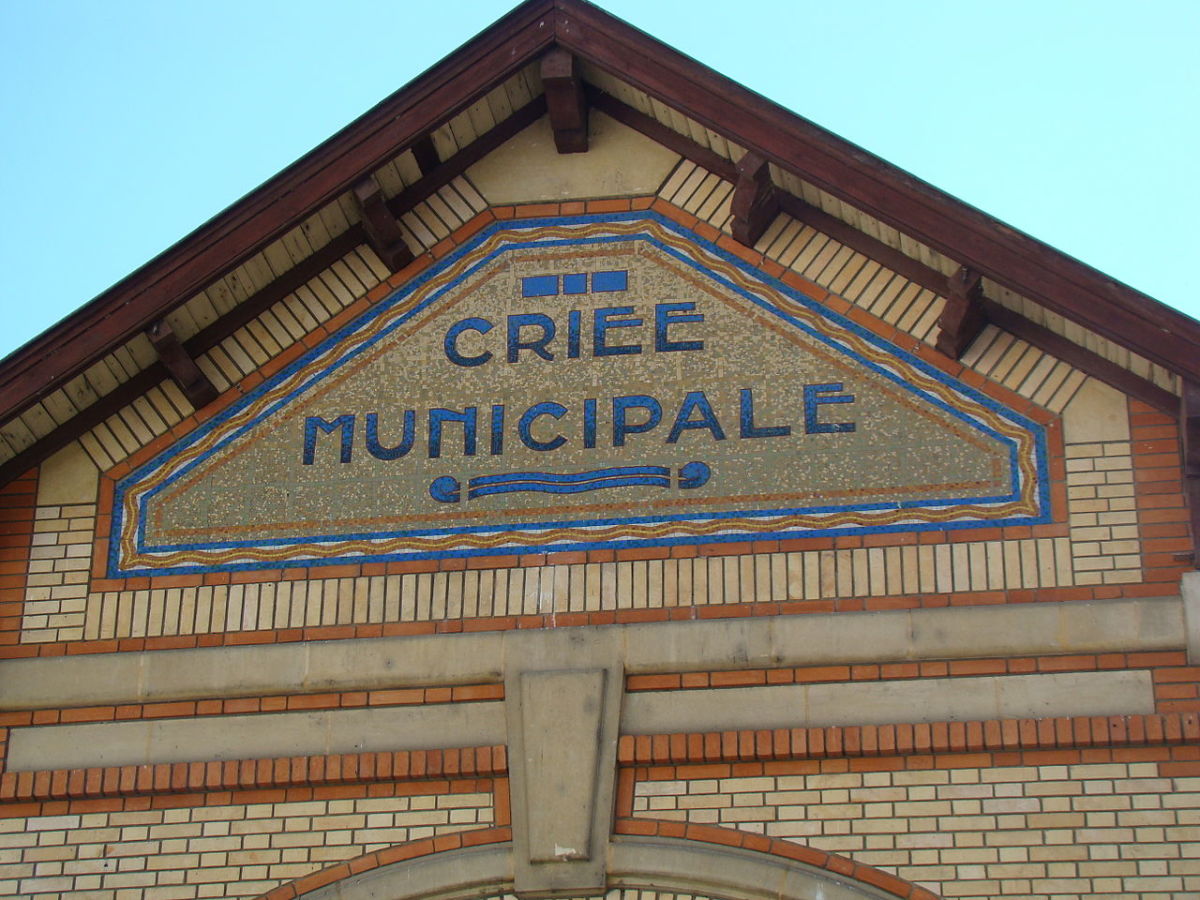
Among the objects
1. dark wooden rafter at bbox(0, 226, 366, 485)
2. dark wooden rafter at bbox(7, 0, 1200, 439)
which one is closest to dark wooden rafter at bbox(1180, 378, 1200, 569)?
dark wooden rafter at bbox(7, 0, 1200, 439)

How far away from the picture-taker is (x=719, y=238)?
12.1 meters

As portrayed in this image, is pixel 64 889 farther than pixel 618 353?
No

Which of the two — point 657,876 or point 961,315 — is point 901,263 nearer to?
point 961,315

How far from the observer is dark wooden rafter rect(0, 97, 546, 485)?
12.1m

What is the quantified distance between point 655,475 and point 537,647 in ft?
3.70

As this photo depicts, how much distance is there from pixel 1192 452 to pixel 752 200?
8.92 feet

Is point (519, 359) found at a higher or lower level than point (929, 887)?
higher

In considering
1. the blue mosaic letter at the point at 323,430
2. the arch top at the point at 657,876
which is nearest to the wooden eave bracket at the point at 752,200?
the blue mosaic letter at the point at 323,430

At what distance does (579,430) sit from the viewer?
11.7 meters

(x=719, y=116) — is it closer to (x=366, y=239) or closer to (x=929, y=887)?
(x=366, y=239)

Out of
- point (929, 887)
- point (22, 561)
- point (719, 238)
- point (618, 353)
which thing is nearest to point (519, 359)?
point (618, 353)

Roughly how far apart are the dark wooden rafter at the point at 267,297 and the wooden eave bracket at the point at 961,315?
282 centimetres

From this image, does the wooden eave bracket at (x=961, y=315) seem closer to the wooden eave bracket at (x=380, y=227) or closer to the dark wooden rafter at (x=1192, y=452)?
the dark wooden rafter at (x=1192, y=452)

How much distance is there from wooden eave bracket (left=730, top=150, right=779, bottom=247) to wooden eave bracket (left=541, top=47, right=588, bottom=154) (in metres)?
1.03
